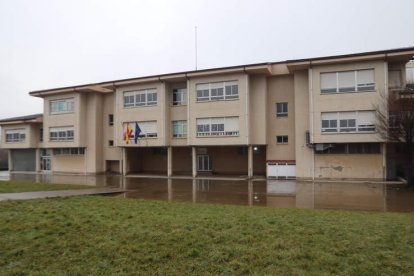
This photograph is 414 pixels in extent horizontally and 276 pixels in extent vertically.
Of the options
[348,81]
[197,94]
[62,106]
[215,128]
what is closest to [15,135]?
[62,106]

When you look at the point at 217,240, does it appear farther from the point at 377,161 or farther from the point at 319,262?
the point at 377,161

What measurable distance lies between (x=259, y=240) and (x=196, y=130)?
25.8 metres

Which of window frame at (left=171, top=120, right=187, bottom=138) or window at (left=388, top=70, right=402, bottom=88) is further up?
window at (left=388, top=70, right=402, bottom=88)

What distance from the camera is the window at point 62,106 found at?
4019cm

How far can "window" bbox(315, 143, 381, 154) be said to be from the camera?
87.4 ft

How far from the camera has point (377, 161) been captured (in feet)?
86.3

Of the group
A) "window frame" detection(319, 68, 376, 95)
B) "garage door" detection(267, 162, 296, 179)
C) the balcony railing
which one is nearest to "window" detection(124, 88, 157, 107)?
the balcony railing

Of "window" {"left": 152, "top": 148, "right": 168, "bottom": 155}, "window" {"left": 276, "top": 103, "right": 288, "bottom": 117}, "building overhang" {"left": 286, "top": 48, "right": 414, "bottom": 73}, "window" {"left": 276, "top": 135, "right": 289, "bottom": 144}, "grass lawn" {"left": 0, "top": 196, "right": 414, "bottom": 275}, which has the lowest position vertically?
"grass lawn" {"left": 0, "top": 196, "right": 414, "bottom": 275}

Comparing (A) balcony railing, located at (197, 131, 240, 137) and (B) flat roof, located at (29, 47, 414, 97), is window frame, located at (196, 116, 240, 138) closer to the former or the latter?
(A) balcony railing, located at (197, 131, 240, 137)

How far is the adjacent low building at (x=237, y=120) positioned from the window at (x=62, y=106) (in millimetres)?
131

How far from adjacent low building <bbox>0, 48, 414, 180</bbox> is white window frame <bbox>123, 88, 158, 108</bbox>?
0.11m

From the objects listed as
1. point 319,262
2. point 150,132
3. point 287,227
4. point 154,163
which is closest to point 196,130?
point 150,132

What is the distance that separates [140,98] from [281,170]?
16578 mm

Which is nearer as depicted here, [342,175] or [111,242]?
[111,242]
